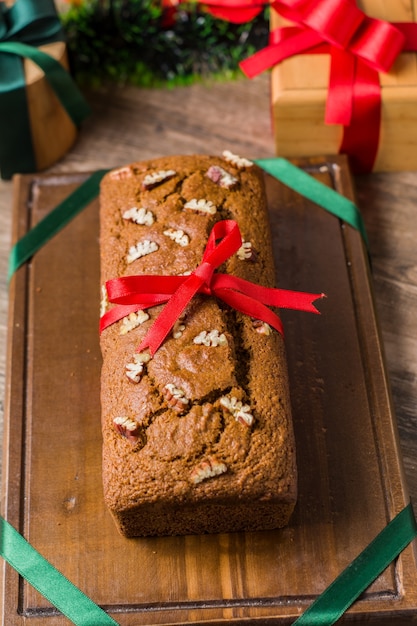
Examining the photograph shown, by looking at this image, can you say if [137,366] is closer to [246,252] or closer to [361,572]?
[246,252]

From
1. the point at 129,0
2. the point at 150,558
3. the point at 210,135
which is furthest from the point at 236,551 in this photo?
the point at 129,0

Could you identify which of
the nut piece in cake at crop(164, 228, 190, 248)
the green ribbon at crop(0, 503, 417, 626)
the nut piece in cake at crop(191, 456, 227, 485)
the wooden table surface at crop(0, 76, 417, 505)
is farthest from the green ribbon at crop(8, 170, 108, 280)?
the nut piece in cake at crop(191, 456, 227, 485)

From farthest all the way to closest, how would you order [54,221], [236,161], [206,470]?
[54,221], [236,161], [206,470]

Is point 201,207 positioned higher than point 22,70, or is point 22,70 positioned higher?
point 22,70

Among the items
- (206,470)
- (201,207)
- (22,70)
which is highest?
(22,70)

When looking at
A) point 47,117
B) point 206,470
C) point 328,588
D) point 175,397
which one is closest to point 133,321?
point 175,397

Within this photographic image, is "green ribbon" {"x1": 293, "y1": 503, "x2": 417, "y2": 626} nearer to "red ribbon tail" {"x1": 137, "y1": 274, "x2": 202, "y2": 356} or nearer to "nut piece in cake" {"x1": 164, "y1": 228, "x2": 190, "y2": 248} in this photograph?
"red ribbon tail" {"x1": 137, "y1": 274, "x2": 202, "y2": 356}

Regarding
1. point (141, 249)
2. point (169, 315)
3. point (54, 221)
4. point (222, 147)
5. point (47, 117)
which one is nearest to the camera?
point (169, 315)
